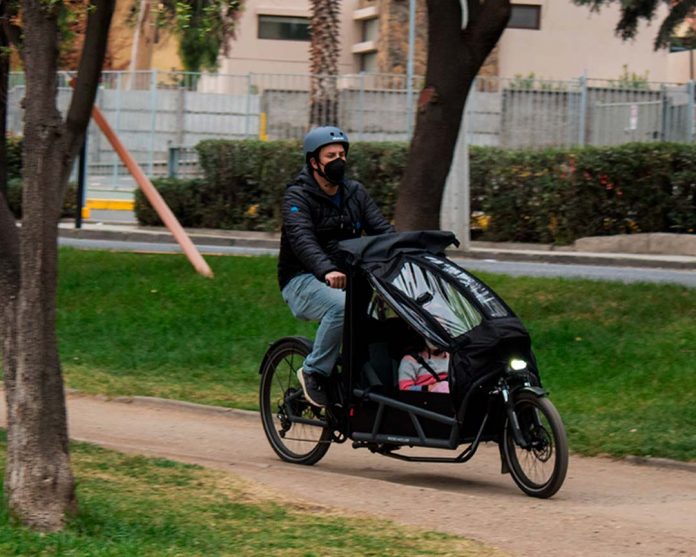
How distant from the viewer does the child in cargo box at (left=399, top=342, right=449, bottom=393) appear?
7.41 meters

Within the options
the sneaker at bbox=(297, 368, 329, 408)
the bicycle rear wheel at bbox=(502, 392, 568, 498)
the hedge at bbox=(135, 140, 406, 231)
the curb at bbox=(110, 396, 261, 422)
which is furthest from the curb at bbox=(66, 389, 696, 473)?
the hedge at bbox=(135, 140, 406, 231)

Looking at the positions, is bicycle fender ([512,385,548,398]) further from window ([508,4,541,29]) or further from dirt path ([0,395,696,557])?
window ([508,4,541,29])

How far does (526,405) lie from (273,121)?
2208cm

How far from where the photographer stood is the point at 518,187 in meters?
23.7

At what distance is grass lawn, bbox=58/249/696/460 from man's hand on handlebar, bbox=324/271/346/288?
82.2 inches

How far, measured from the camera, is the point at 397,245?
7461 millimetres

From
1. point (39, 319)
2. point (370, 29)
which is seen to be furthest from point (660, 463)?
point (370, 29)

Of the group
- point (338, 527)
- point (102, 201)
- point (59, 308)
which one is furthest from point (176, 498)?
point (102, 201)

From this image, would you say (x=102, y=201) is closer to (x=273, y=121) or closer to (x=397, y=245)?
(x=273, y=121)

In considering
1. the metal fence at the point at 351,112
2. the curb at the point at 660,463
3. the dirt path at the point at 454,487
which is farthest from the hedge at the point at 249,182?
the curb at the point at 660,463

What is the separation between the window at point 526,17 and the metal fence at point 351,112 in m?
13.4

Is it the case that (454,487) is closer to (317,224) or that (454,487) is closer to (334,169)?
(317,224)

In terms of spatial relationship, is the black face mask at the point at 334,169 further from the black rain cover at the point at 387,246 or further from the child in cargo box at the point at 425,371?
the child in cargo box at the point at 425,371

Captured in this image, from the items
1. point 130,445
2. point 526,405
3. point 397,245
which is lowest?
point 130,445
